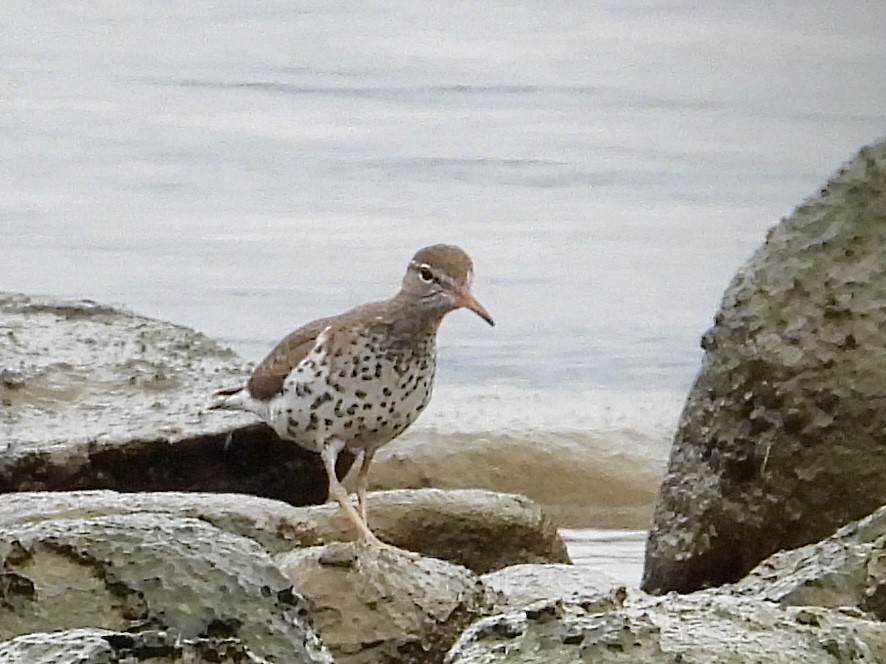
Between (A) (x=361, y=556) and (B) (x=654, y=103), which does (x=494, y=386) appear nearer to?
(A) (x=361, y=556)

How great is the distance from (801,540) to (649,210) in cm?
788

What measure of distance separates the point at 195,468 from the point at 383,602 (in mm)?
2065

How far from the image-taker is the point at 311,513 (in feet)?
17.7

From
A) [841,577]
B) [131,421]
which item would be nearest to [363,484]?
[131,421]

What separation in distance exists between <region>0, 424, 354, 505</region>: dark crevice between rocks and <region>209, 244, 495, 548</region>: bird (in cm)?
55

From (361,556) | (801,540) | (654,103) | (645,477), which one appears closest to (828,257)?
(801,540)

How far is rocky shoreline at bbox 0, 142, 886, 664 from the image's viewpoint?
3297mm

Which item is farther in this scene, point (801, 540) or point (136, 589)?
point (801, 540)

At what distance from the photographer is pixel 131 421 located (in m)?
6.44

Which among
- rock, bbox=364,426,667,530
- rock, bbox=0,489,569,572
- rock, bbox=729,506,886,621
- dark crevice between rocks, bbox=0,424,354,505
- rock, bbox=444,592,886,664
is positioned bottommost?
rock, bbox=364,426,667,530

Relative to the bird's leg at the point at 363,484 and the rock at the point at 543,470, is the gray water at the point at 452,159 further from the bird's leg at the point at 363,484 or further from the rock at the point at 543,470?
the bird's leg at the point at 363,484

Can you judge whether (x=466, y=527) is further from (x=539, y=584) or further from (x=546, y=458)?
(x=546, y=458)

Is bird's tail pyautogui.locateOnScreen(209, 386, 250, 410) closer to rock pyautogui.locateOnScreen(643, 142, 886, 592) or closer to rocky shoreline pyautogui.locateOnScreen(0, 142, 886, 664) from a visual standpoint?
rocky shoreline pyautogui.locateOnScreen(0, 142, 886, 664)

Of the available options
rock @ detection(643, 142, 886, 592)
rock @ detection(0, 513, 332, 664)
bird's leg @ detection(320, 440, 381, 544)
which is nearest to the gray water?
rock @ detection(643, 142, 886, 592)
